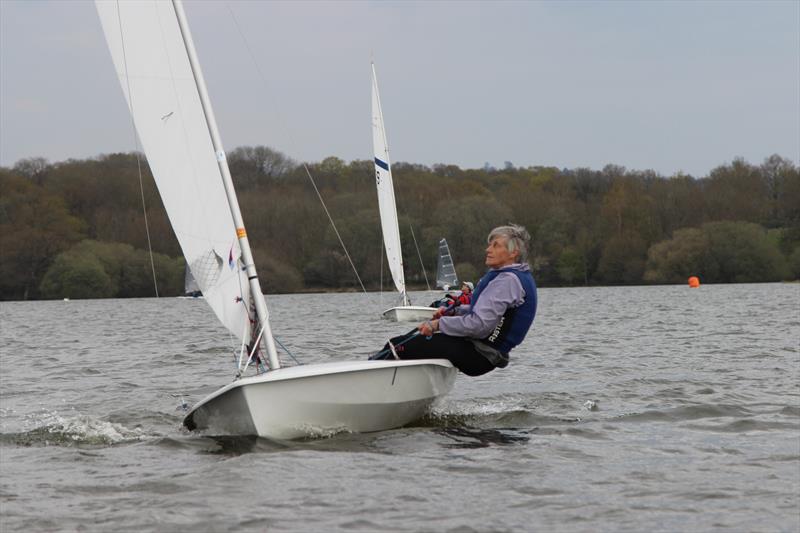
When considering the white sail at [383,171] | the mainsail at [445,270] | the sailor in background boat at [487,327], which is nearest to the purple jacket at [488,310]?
the sailor in background boat at [487,327]

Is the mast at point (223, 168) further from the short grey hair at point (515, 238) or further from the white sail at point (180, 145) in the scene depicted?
the short grey hair at point (515, 238)

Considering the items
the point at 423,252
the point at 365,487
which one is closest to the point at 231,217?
the point at 365,487

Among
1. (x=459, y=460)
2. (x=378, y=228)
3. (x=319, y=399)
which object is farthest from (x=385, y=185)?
(x=378, y=228)

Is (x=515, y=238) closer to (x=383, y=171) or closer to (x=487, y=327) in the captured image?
(x=487, y=327)

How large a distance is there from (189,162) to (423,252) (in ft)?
235

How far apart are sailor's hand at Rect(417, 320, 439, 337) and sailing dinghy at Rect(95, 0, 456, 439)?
247mm

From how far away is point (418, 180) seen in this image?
319 feet

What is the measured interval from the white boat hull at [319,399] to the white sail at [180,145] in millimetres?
909

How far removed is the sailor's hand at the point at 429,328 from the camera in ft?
25.4

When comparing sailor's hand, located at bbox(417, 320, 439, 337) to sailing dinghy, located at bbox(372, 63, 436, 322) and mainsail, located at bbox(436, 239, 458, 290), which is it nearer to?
sailing dinghy, located at bbox(372, 63, 436, 322)

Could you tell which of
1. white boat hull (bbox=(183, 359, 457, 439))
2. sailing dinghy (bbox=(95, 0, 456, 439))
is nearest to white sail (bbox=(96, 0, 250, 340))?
sailing dinghy (bbox=(95, 0, 456, 439))

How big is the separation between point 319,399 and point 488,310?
1.52 meters

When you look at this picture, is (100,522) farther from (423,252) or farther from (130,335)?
(423,252)

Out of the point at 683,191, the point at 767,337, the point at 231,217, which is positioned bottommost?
the point at 767,337
